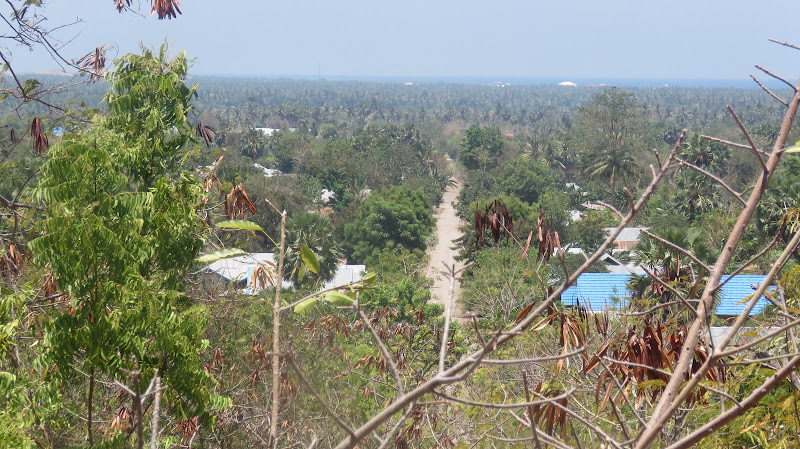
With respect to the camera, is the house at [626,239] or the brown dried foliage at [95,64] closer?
the brown dried foliage at [95,64]

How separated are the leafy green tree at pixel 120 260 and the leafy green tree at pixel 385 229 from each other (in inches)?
790

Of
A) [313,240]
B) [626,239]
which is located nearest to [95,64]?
[313,240]

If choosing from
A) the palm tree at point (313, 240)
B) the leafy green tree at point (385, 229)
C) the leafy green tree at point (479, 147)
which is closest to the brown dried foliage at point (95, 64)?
the palm tree at point (313, 240)

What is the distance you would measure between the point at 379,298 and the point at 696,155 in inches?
840

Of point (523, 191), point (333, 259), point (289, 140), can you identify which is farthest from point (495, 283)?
point (289, 140)

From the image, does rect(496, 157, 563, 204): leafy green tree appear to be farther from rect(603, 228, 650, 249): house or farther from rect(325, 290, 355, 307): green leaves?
rect(325, 290, 355, 307): green leaves

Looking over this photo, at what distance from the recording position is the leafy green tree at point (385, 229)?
25016 millimetres

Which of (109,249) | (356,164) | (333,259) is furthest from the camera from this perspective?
(356,164)

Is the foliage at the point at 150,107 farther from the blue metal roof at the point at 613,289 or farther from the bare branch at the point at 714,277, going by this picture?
the blue metal roof at the point at 613,289

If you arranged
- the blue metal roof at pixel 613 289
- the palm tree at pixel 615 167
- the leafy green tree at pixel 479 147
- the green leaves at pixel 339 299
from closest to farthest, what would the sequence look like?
the green leaves at pixel 339 299 < the blue metal roof at pixel 613 289 < the palm tree at pixel 615 167 < the leafy green tree at pixel 479 147

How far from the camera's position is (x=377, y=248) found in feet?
80.3

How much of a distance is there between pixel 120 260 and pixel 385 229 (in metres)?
21.8

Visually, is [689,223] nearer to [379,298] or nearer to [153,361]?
[379,298]

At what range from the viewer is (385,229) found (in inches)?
1002
